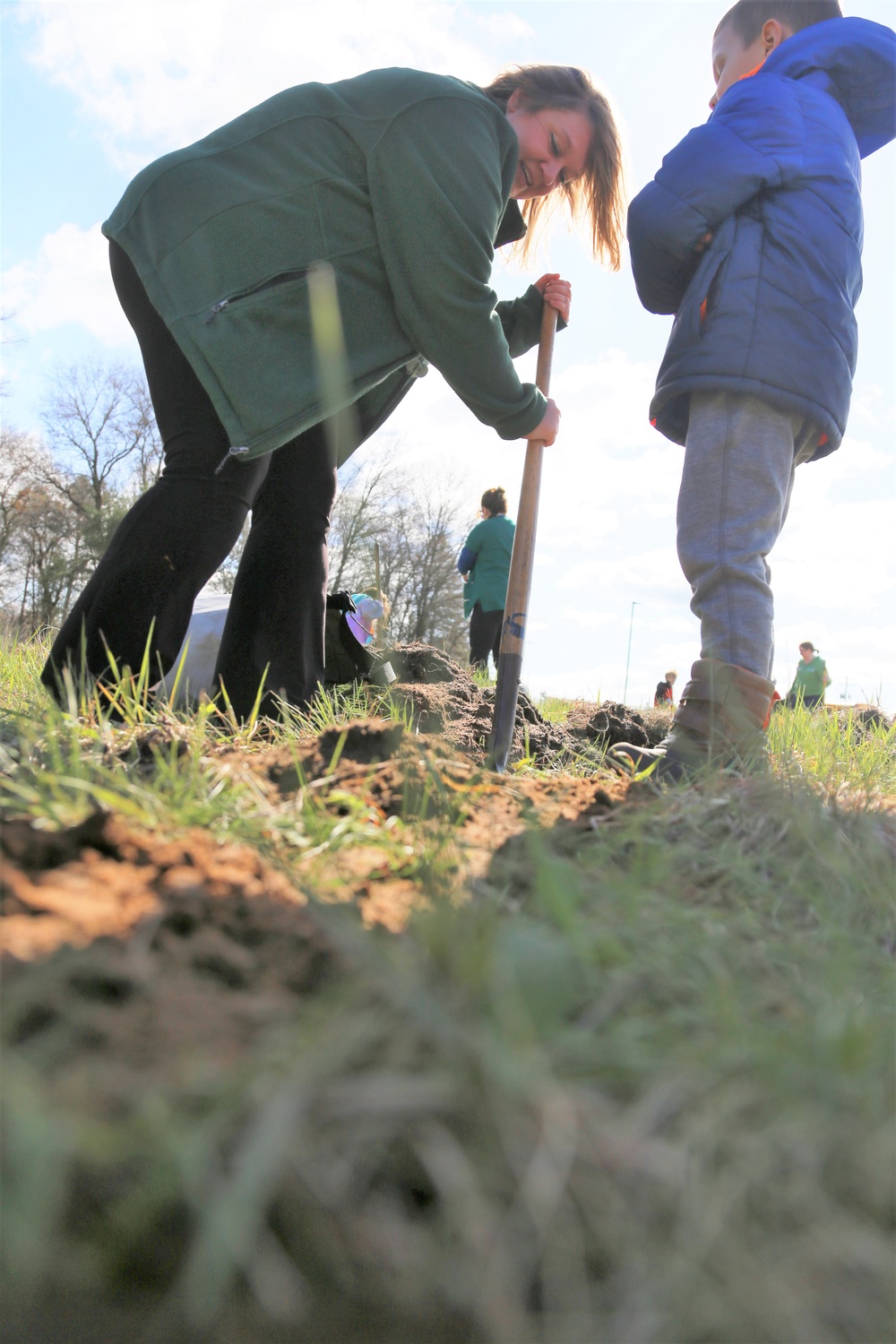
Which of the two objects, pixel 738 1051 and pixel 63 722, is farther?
pixel 63 722

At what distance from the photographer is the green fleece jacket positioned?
2256 mm

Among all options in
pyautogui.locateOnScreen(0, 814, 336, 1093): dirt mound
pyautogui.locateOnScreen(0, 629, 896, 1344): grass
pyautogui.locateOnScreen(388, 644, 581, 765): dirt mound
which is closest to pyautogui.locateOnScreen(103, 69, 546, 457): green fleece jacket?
pyautogui.locateOnScreen(388, 644, 581, 765): dirt mound

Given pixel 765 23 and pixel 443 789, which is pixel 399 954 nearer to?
pixel 443 789

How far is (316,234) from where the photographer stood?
92.2 inches

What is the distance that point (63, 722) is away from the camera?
1.56 m

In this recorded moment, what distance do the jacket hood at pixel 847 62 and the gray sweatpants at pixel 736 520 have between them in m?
1.26

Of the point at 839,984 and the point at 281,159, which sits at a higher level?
the point at 281,159

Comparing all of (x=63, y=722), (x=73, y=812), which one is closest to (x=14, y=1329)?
(x=73, y=812)

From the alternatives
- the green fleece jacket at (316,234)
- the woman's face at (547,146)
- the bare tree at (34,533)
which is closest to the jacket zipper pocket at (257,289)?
the green fleece jacket at (316,234)

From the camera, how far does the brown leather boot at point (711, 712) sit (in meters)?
2.34

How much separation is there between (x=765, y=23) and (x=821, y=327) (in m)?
1.40

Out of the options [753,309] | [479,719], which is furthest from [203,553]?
[753,309]

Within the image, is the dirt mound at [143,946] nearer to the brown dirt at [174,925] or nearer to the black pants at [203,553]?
the brown dirt at [174,925]

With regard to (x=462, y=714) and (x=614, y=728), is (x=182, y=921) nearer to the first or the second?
(x=462, y=714)
